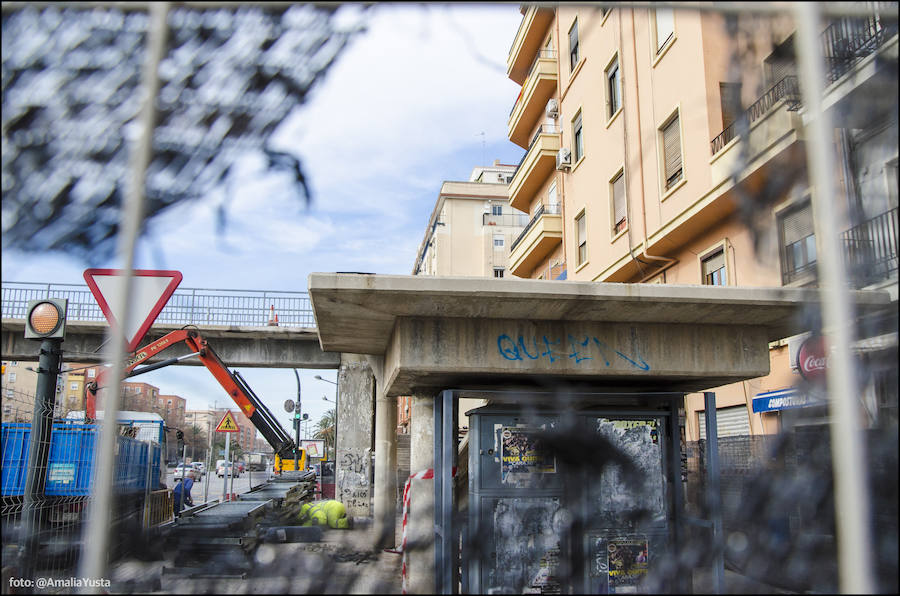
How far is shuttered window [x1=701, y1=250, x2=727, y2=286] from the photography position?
15.4 m

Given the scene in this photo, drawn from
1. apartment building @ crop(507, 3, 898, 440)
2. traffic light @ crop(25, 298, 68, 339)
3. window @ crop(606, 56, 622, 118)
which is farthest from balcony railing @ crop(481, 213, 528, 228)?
traffic light @ crop(25, 298, 68, 339)

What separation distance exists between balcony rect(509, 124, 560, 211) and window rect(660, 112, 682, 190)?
8346mm

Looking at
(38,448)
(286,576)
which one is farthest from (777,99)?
(38,448)

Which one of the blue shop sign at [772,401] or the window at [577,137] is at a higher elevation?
the window at [577,137]

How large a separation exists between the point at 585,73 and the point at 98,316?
15.9m

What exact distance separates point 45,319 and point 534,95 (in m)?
21.7

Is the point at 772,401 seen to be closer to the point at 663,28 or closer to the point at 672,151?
the point at 672,151

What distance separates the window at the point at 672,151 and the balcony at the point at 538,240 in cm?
829

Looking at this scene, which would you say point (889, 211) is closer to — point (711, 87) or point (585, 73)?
point (711, 87)

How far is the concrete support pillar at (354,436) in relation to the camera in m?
21.1

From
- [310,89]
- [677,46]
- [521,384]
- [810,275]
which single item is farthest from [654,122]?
[310,89]

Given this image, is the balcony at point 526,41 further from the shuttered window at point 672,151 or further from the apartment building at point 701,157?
the shuttered window at point 672,151

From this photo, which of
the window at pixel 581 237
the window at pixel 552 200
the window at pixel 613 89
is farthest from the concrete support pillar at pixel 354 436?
the window at pixel 613 89

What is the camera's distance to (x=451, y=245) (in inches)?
2505
